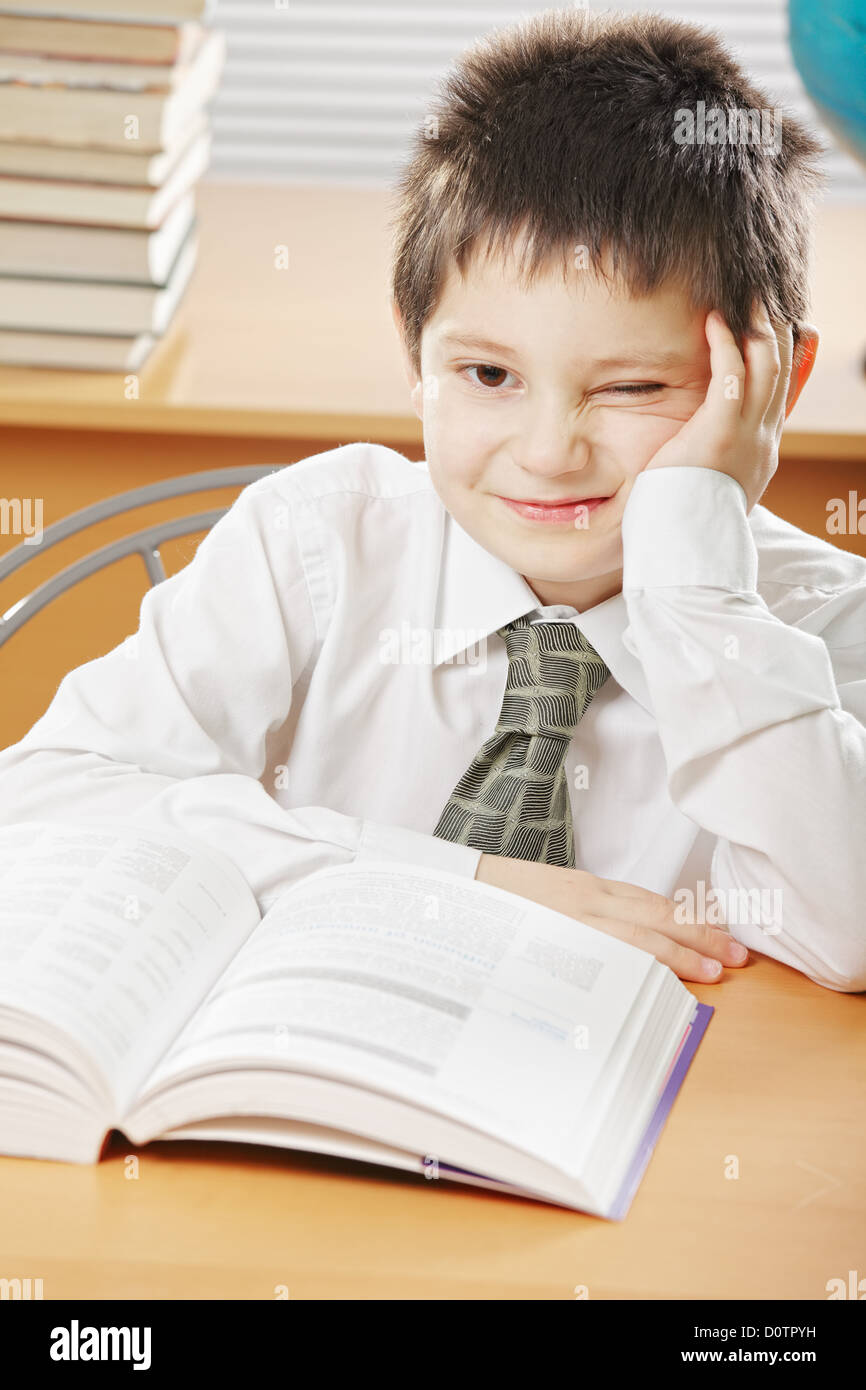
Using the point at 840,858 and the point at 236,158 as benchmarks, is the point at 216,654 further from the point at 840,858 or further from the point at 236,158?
the point at 236,158

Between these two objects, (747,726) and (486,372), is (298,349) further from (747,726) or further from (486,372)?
(747,726)

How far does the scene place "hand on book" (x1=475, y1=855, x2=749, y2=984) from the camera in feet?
3.03

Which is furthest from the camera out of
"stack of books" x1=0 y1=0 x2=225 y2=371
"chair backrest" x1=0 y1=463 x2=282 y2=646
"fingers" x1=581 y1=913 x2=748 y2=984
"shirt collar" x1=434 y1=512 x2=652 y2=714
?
"stack of books" x1=0 y1=0 x2=225 y2=371

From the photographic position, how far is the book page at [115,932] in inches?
28.3

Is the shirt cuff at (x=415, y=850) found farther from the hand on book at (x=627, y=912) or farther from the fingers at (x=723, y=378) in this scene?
the fingers at (x=723, y=378)

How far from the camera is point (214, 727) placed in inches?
45.8

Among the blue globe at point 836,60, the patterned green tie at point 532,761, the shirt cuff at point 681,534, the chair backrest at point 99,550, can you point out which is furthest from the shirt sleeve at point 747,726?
the chair backrest at point 99,550

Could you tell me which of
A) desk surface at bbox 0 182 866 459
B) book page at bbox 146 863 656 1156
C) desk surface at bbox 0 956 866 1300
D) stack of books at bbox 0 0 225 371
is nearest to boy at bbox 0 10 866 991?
book page at bbox 146 863 656 1156

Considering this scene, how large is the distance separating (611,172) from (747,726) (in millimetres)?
374

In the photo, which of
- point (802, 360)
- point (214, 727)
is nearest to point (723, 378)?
point (802, 360)

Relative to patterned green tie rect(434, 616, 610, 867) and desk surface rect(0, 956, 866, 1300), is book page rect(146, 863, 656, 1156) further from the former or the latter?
patterned green tie rect(434, 616, 610, 867)

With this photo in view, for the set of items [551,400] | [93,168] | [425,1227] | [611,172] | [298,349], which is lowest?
[425,1227]

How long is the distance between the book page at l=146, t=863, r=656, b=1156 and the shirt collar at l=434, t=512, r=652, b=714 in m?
0.33
